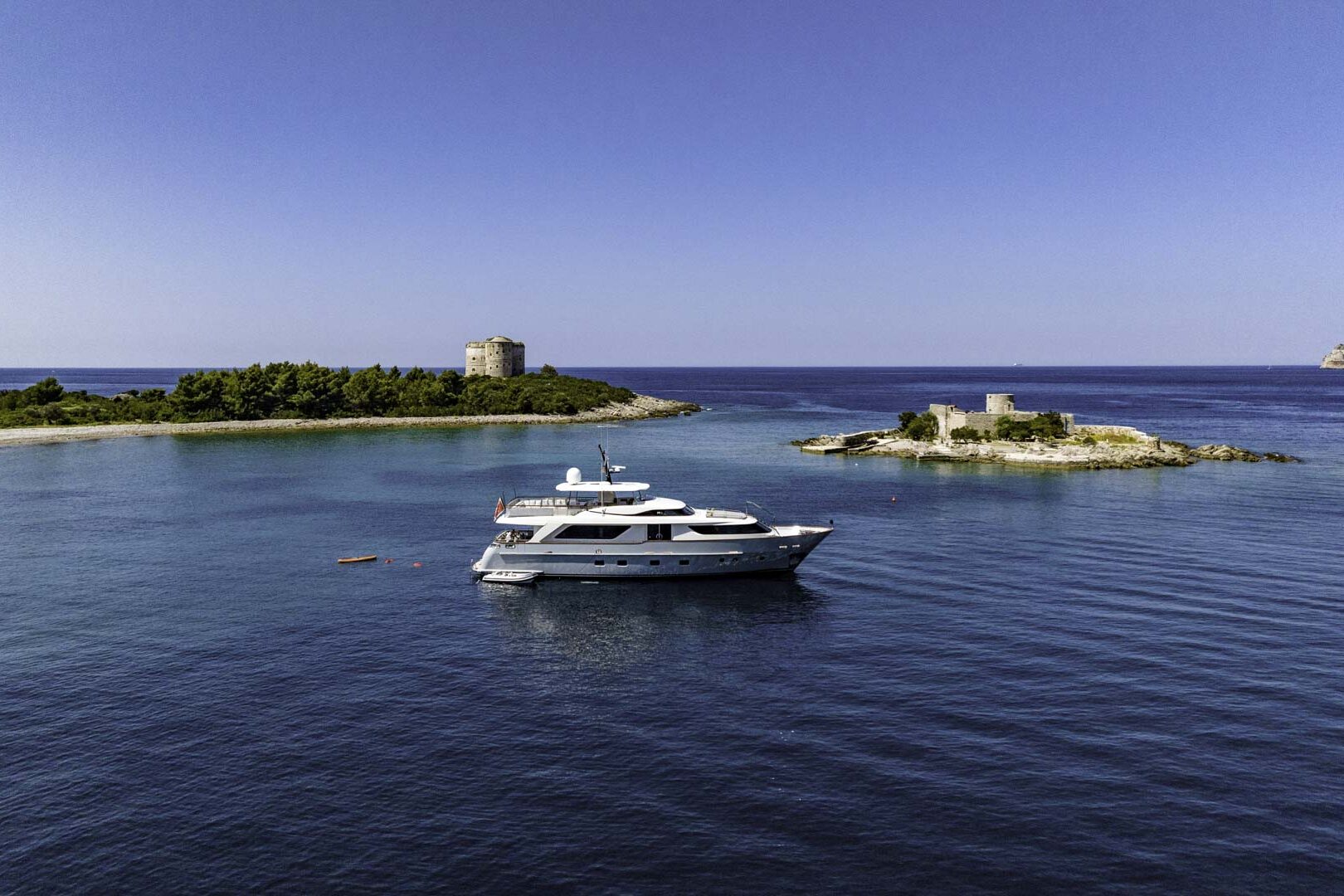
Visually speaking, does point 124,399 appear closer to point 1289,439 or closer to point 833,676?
point 833,676

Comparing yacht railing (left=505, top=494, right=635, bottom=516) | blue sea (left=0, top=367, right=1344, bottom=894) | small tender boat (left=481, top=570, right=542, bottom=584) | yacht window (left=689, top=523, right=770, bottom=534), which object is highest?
yacht railing (left=505, top=494, right=635, bottom=516)

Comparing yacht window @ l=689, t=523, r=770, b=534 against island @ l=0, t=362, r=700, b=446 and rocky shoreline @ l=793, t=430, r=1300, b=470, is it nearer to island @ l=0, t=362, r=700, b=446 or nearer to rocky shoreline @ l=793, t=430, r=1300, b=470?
rocky shoreline @ l=793, t=430, r=1300, b=470

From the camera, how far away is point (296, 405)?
522 feet

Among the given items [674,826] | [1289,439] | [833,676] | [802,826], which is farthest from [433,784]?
[1289,439]

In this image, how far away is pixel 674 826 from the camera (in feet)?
78.1

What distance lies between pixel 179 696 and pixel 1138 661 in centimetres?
3996

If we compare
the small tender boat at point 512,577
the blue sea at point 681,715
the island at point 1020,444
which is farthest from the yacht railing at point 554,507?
the island at point 1020,444

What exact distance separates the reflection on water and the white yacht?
33.2 inches

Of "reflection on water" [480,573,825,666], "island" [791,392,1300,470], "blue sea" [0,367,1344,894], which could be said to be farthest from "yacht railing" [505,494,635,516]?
"island" [791,392,1300,470]

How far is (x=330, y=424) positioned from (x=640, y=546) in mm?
119993

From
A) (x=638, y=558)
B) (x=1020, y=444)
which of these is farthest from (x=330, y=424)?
(x=638, y=558)

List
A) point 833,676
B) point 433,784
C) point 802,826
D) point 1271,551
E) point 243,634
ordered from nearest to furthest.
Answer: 1. point 802,826
2. point 433,784
3. point 833,676
4. point 243,634
5. point 1271,551

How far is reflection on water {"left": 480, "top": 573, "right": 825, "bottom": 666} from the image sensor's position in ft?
130

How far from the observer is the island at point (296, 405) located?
141 meters
